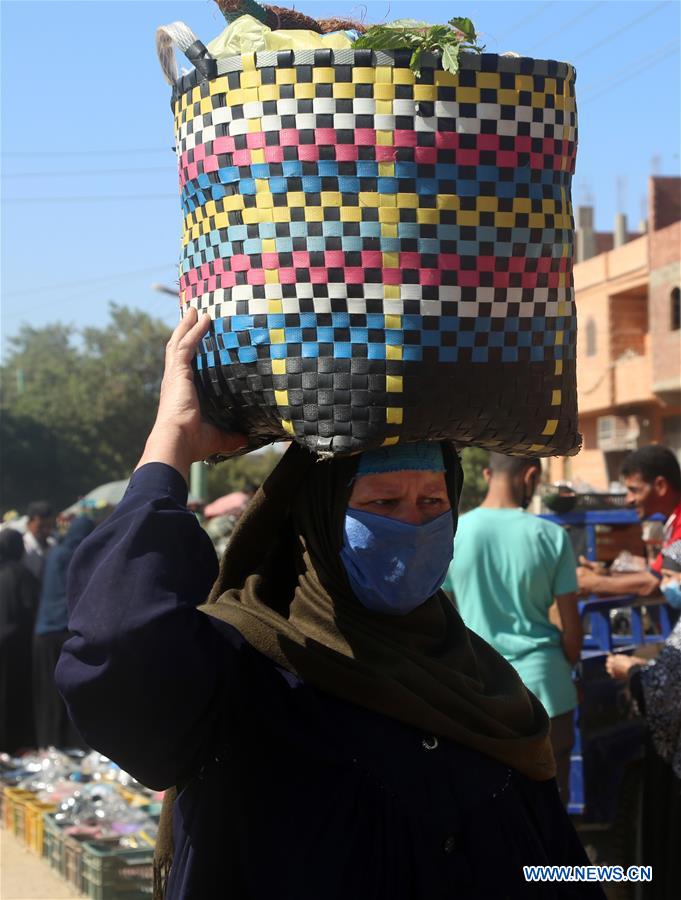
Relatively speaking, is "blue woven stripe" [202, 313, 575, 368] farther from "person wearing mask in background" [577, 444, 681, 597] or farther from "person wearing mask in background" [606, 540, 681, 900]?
"person wearing mask in background" [577, 444, 681, 597]

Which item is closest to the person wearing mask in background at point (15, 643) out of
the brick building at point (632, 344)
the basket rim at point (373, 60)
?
the basket rim at point (373, 60)

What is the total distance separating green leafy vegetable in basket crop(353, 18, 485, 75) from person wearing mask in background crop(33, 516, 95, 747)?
7.94m

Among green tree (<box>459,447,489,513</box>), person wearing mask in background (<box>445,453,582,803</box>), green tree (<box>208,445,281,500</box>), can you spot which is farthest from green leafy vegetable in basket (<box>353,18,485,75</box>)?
green tree (<box>208,445,281,500</box>)

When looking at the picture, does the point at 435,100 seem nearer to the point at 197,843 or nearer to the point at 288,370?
the point at 288,370

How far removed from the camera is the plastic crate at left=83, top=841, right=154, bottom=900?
5957mm

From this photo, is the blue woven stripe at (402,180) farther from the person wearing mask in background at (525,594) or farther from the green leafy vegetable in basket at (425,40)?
the person wearing mask in background at (525,594)

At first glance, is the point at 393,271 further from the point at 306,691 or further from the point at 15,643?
the point at 15,643

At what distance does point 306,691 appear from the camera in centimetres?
218

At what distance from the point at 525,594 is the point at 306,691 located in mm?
3009

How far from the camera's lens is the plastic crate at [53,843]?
6.73 m

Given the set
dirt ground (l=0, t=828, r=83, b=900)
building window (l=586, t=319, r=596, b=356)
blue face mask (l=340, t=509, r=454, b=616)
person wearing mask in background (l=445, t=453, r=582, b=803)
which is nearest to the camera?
blue face mask (l=340, t=509, r=454, b=616)

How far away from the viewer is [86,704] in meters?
1.96

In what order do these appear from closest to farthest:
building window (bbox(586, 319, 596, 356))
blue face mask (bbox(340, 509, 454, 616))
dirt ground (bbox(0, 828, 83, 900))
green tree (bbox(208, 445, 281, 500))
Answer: blue face mask (bbox(340, 509, 454, 616))
dirt ground (bbox(0, 828, 83, 900))
building window (bbox(586, 319, 596, 356))
green tree (bbox(208, 445, 281, 500))

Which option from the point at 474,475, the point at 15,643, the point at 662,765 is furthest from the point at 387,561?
the point at 474,475
